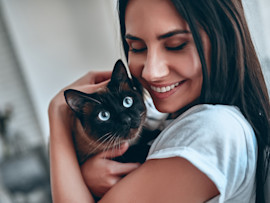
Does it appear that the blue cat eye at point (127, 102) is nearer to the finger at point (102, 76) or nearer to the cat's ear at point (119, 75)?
the cat's ear at point (119, 75)

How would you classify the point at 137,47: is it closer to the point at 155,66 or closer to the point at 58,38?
the point at 155,66

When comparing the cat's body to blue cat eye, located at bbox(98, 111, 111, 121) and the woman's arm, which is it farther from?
the woman's arm

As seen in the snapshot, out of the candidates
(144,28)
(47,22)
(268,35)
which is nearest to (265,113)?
(268,35)

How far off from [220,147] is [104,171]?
1.20 ft

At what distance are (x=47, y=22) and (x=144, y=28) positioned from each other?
7.97ft

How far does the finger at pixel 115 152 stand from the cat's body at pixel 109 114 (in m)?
0.02

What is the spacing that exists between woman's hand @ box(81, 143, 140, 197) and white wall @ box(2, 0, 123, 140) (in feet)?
6.46

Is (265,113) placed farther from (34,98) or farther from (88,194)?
(34,98)

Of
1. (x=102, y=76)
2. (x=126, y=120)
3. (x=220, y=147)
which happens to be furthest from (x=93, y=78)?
(x=220, y=147)

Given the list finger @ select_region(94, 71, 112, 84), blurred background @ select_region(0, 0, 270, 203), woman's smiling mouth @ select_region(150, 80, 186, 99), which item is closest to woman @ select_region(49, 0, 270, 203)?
woman's smiling mouth @ select_region(150, 80, 186, 99)

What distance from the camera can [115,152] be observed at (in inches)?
35.3

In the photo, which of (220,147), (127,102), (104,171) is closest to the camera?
(220,147)

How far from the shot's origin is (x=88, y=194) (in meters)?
0.81

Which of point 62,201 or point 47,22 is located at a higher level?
point 47,22
